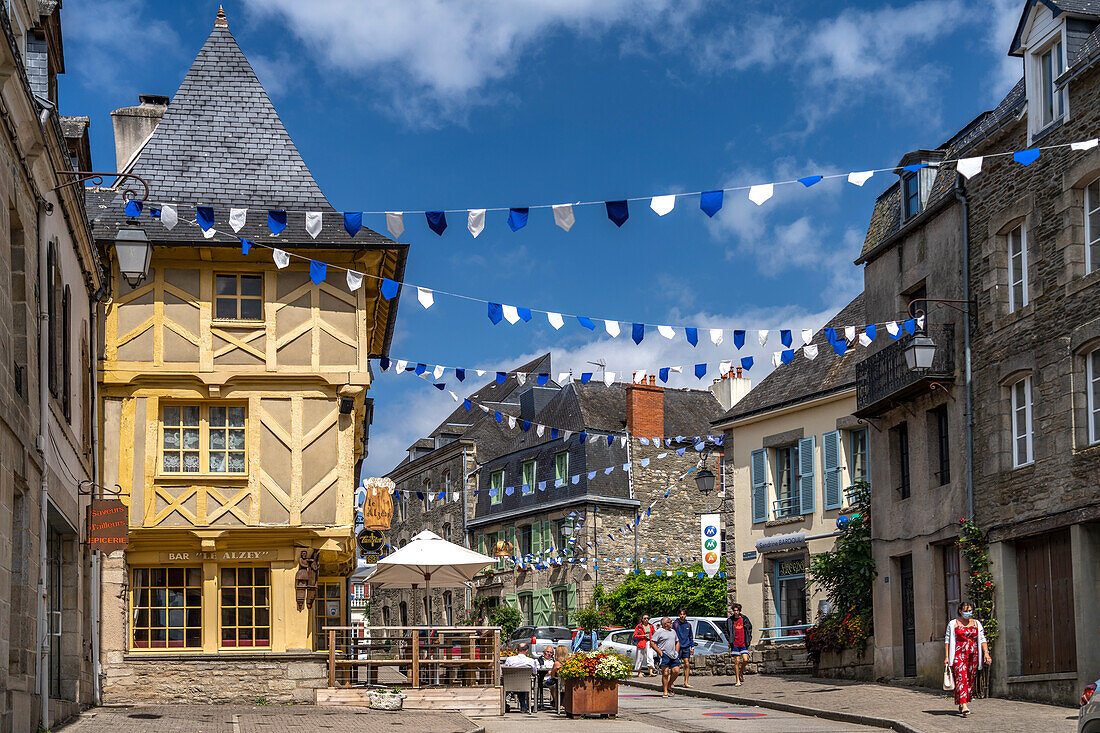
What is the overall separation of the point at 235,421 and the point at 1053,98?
11.8 m

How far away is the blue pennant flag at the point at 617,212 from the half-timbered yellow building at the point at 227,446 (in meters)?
7.43

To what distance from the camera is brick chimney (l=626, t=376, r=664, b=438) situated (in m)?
40.7

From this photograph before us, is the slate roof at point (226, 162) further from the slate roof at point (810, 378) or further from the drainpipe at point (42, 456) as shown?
the slate roof at point (810, 378)

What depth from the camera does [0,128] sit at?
10445 mm

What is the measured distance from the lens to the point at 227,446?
19.3 meters

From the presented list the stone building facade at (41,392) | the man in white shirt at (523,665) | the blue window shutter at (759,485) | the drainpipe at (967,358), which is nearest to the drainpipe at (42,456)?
the stone building facade at (41,392)

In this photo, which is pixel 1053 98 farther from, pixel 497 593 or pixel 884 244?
pixel 497 593

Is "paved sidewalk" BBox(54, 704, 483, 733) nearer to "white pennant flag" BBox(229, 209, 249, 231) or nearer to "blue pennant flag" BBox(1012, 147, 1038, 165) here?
"white pennant flag" BBox(229, 209, 249, 231)

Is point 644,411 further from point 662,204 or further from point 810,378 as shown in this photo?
point 662,204

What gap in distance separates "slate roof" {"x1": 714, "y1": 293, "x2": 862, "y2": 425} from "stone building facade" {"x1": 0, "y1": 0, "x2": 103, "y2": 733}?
14347 mm

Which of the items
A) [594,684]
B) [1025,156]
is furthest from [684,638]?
[1025,156]

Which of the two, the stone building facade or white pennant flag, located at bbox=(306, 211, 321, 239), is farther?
white pennant flag, located at bbox=(306, 211, 321, 239)

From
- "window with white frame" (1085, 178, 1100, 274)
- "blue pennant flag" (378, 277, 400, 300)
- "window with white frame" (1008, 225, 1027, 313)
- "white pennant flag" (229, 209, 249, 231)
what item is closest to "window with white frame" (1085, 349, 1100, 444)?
"window with white frame" (1085, 178, 1100, 274)

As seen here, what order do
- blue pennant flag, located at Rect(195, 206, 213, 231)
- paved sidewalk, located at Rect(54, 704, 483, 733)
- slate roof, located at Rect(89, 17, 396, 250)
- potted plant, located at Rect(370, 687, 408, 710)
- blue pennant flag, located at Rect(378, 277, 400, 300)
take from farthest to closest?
slate roof, located at Rect(89, 17, 396, 250), potted plant, located at Rect(370, 687, 408, 710), blue pennant flag, located at Rect(378, 277, 400, 300), blue pennant flag, located at Rect(195, 206, 213, 231), paved sidewalk, located at Rect(54, 704, 483, 733)
